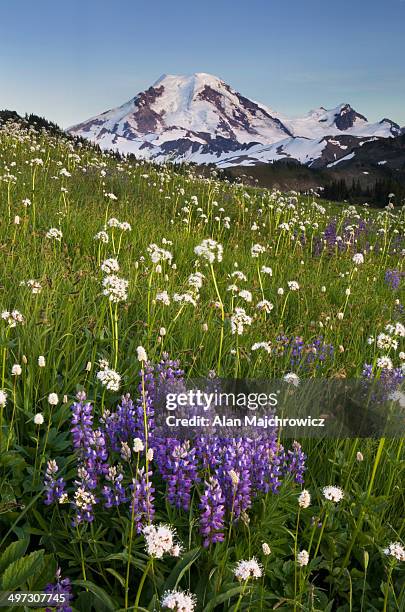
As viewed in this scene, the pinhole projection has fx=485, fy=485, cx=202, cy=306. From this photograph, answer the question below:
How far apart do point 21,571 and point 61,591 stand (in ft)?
0.66

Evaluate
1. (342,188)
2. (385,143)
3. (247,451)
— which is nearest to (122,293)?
(247,451)

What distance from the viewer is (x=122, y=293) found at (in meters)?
3.36

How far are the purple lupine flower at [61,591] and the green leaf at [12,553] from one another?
0.18 m

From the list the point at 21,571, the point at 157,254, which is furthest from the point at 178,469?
the point at 157,254

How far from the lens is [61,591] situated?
202 centimetres

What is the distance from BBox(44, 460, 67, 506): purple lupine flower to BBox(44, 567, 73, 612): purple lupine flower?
0.34 m

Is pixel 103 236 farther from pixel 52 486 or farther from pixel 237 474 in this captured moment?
pixel 237 474

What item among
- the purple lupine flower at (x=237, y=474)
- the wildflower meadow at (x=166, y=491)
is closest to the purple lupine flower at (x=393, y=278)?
the wildflower meadow at (x=166, y=491)

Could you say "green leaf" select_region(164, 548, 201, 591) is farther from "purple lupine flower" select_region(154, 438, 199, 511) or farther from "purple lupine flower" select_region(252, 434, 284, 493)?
"purple lupine flower" select_region(252, 434, 284, 493)

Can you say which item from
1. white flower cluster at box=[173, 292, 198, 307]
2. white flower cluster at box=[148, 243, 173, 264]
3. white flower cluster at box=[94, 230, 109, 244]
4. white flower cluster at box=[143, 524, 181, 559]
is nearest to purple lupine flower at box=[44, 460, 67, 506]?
white flower cluster at box=[143, 524, 181, 559]

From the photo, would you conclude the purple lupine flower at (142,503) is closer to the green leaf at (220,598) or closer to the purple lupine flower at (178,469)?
the purple lupine flower at (178,469)

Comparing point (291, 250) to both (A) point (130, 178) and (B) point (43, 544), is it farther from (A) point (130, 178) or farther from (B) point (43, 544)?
(B) point (43, 544)

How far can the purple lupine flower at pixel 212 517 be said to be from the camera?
7.11 ft

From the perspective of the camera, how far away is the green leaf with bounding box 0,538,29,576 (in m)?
2.04
